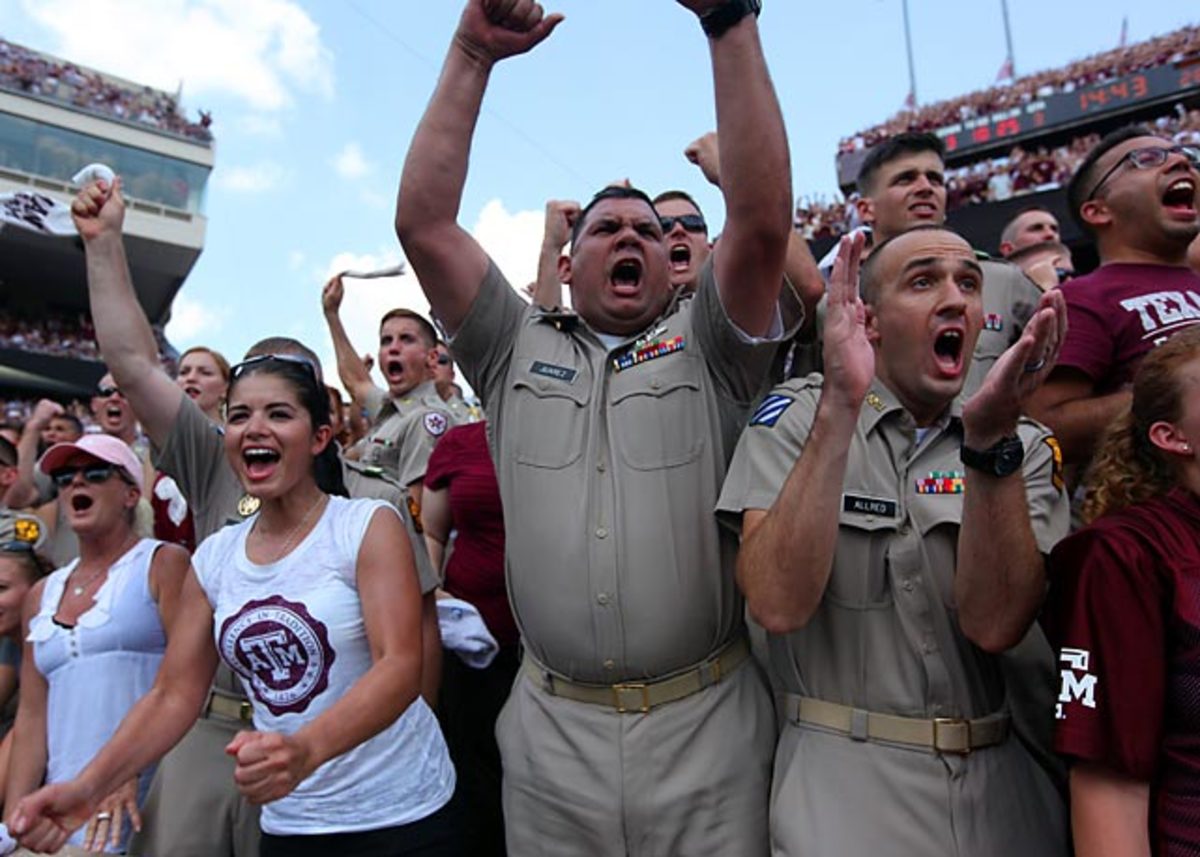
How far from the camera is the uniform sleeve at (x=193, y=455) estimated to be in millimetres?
3236

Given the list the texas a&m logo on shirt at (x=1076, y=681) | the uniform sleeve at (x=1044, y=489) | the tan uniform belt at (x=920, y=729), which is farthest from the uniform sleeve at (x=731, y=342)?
the texas a&m logo on shirt at (x=1076, y=681)

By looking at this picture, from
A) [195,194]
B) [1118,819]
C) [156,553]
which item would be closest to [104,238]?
[156,553]

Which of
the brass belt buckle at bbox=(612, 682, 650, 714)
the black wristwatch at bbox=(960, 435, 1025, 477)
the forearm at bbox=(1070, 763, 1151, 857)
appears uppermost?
the black wristwatch at bbox=(960, 435, 1025, 477)

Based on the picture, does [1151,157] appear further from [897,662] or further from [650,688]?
[650,688]

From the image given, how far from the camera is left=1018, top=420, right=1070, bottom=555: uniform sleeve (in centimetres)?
201

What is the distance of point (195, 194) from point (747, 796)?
39.1 m

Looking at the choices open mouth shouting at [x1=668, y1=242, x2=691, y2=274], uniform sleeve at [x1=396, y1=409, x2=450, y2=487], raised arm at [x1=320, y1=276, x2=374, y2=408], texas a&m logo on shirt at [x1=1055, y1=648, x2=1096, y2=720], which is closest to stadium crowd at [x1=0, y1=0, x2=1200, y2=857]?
texas a&m logo on shirt at [x1=1055, y1=648, x2=1096, y2=720]

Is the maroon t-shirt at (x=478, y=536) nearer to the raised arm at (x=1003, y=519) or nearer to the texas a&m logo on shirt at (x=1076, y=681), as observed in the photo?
the raised arm at (x=1003, y=519)

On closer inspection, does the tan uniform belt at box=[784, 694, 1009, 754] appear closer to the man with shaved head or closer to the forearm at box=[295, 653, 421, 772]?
the man with shaved head

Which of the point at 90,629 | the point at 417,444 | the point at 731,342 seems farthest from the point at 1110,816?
the point at 417,444

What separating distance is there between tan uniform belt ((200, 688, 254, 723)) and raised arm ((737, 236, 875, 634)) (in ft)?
5.76

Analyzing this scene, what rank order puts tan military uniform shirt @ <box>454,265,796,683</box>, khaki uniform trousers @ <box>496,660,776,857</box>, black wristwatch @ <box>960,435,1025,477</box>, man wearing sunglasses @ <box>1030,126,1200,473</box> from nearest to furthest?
black wristwatch @ <box>960,435,1025,477</box> < khaki uniform trousers @ <box>496,660,776,857</box> < tan military uniform shirt @ <box>454,265,796,683</box> < man wearing sunglasses @ <box>1030,126,1200,473</box>

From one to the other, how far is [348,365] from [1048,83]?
1164 inches

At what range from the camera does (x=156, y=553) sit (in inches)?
126
